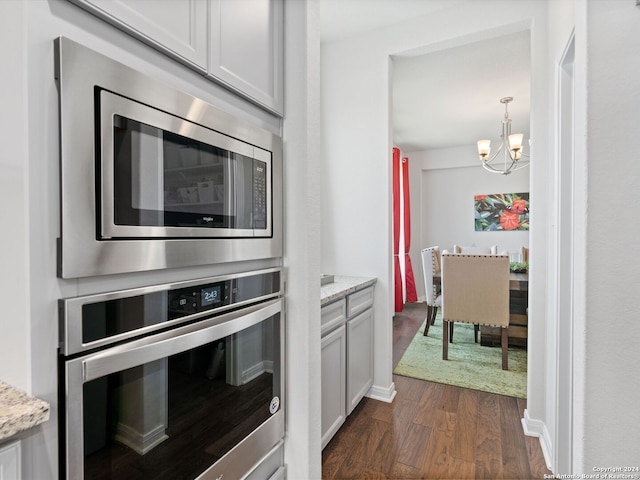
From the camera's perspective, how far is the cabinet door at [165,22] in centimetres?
71

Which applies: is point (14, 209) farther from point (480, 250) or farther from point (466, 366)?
point (480, 250)

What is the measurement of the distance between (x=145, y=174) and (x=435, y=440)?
7.07ft

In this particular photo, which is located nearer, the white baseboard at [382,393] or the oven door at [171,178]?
the oven door at [171,178]

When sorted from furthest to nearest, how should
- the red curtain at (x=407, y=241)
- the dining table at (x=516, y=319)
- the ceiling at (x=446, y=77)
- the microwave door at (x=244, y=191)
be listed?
the red curtain at (x=407, y=241) < the dining table at (x=516, y=319) < the ceiling at (x=446, y=77) < the microwave door at (x=244, y=191)

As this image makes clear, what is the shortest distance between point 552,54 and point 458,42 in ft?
2.24

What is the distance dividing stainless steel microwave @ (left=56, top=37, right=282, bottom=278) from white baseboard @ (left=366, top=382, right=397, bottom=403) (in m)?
1.89

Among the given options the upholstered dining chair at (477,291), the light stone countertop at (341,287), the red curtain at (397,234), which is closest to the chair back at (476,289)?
the upholstered dining chair at (477,291)

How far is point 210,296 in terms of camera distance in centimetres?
94

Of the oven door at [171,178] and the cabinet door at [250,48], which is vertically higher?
the cabinet door at [250,48]

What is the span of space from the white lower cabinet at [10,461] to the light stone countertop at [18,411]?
0.05 meters

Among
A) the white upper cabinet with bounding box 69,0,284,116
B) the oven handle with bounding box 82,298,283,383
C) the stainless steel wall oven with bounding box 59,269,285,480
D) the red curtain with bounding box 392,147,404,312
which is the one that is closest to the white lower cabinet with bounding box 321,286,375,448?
the stainless steel wall oven with bounding box 59,269,285,480

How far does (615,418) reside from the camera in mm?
942

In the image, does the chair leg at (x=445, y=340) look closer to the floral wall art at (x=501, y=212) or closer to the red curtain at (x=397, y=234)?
the red curtain at (x=397, y=234)

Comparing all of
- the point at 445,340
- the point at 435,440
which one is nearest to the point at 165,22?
the point at 435,440
